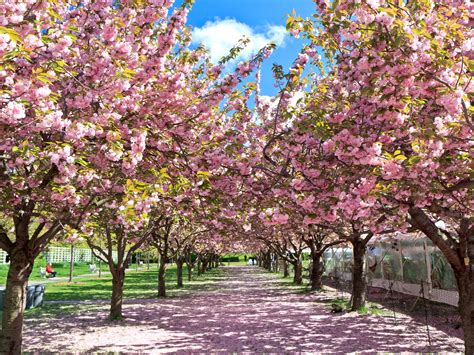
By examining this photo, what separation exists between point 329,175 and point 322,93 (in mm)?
1495

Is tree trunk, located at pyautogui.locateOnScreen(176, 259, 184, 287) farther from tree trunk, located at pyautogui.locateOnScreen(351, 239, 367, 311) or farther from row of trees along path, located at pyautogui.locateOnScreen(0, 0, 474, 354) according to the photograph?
A: row of trees along path, located at pyautogui.locateOnScreen(0, 0, 474, 354)

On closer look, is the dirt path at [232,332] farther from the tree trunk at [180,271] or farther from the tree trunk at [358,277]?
the tree trunk at [180,271]

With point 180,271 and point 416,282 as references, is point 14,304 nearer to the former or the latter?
point 416,282

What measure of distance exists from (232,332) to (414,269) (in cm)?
1180

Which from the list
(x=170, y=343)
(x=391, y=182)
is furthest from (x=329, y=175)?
(x=170, y=343)

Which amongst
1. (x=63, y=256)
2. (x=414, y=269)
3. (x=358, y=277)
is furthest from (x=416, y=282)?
(x=63, y=256)

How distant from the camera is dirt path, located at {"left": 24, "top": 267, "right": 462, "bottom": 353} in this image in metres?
10.3

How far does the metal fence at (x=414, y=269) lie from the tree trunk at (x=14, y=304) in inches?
402

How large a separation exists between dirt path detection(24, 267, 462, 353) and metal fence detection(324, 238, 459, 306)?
2.00m

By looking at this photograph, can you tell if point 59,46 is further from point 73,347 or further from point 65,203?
point 73,347

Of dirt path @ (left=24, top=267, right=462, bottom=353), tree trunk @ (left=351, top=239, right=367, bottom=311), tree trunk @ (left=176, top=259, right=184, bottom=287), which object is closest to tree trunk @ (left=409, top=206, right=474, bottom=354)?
dirt path @ (left=24, top=267, right=462, bottom=353)

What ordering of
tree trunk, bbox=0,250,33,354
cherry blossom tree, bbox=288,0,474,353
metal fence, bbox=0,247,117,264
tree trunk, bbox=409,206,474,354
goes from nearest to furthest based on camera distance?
cherry blossom tree, bbox=288,0,474,353 < tree trunk, bbox=409,206,474,354 < tree trunk, bbox=0,250,33,354 < metal fence, bbox=0,247,117,264

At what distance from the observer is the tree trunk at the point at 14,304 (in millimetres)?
7879

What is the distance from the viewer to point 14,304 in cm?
799
